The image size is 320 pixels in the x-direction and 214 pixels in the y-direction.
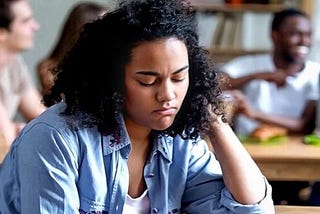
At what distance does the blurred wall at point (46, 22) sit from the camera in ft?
13.8

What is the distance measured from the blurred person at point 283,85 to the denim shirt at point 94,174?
128 centimetres

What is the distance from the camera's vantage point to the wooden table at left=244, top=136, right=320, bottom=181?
2.36 metres

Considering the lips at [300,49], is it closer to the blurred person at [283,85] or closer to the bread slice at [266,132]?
the blurred person at [283,85]

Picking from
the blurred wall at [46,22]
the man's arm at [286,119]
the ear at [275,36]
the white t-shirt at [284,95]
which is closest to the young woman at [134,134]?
the man's arm at [286,119]

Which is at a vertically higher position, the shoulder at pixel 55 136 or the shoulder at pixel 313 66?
the shoulder at pixel 55 136

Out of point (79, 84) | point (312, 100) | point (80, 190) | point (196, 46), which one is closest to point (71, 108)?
point (79, 84)

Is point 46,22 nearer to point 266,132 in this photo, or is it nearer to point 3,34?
point 3,34

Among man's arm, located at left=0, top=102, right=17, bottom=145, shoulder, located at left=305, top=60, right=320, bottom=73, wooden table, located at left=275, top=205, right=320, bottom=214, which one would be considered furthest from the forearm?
shoulder, located at left=305, top=60, right=320, bottom=73

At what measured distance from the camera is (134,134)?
140 cm

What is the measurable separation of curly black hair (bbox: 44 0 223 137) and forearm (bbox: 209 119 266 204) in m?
0.16

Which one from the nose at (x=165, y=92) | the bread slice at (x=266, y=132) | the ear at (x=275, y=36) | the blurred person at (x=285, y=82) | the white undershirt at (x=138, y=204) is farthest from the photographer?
the ear at (x=275, y=36)

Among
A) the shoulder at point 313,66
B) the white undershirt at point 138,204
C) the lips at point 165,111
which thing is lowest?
the shoulder at point 313,66

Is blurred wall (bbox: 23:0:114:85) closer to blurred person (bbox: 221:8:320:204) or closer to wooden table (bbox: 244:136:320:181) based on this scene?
blurred person (bbox: 221:8:320:204)

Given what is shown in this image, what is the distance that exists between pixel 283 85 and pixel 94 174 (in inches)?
70.2
